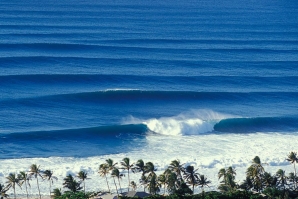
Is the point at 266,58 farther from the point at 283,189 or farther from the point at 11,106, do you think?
the point at 283,189

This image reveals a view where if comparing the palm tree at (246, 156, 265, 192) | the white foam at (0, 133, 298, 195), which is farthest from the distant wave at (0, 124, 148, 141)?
the palm tree at (246, 156, 265, 192)

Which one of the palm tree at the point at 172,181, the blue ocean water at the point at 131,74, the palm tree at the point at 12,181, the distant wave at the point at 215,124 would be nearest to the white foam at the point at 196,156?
the distant wave at the point at 215,124

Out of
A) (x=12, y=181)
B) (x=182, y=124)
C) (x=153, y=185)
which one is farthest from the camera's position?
(x=182, y=124)

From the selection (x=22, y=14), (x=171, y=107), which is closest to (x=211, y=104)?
(x=171, y=107)

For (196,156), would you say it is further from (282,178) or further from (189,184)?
(282,178)

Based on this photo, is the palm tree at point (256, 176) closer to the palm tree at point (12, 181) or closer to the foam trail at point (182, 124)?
the palm tree at point (12, 181)

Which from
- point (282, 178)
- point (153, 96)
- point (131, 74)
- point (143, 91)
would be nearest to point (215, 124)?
point (153, 96)
